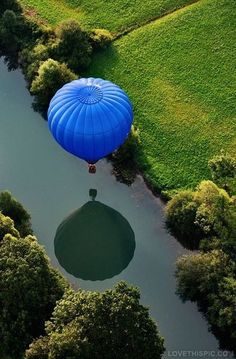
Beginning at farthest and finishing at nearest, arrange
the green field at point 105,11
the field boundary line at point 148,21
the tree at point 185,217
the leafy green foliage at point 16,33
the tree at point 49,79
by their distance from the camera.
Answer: the green field at point 105,11, the field boundary line at point 148,21, the leafy green foliage at point 16,33, the tree at point 49,79, the tree at point 185,217

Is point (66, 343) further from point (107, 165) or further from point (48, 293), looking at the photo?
point (107, 165)

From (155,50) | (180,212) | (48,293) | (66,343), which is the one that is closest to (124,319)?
(66,343)

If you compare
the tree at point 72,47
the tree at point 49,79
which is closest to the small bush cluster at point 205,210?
the tree at point 49,79

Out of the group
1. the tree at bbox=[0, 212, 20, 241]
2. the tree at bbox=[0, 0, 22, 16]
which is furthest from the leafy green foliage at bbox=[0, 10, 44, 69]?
the tree at bbox=[0, 212, 20, 241]

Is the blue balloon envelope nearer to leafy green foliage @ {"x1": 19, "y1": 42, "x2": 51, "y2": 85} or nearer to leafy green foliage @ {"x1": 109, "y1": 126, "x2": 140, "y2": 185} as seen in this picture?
leafy green foliage @ {"x1": 109, "y1": 126, "x2": 140, "y2": 185}

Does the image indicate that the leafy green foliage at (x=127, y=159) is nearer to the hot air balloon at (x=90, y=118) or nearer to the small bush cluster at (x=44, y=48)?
the hot air balloon at (x=90, y=118)
